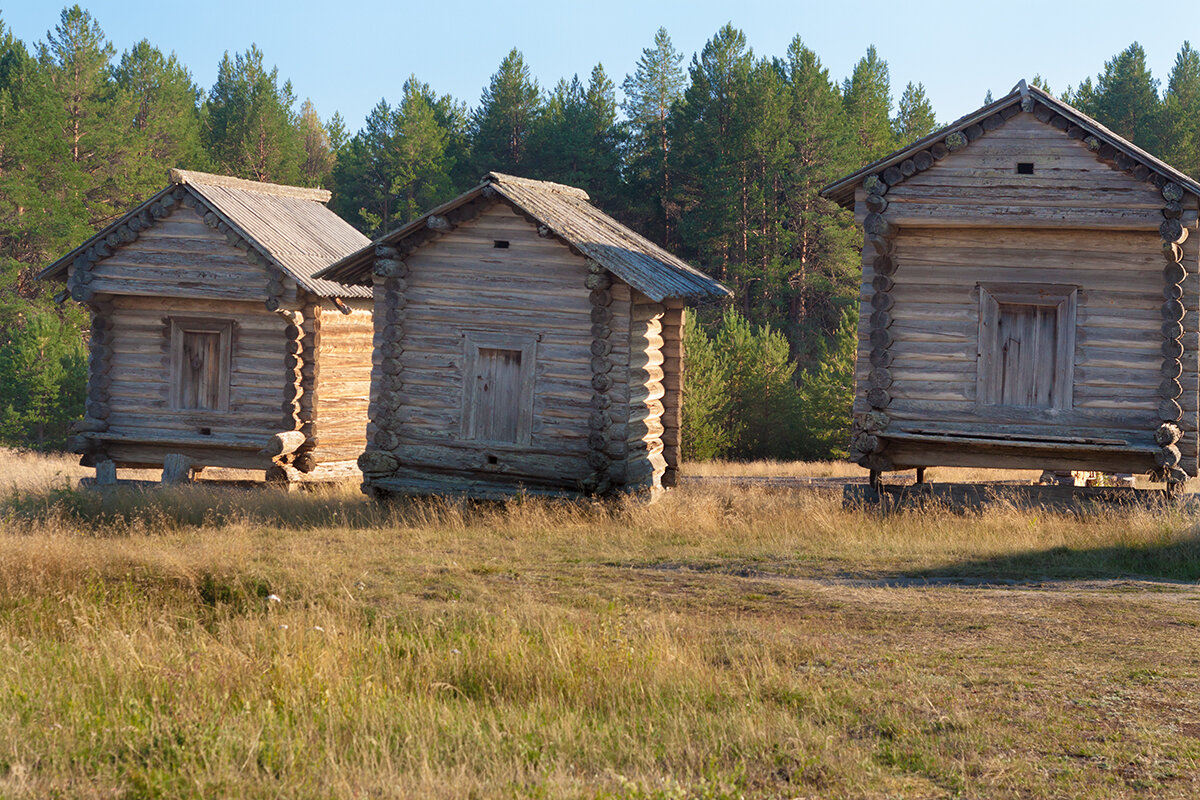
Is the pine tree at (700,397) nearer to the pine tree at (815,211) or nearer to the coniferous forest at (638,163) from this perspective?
the coniferous forest at (638,163)

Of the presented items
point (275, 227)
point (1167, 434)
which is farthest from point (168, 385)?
point (1167, 434)

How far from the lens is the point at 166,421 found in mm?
20312

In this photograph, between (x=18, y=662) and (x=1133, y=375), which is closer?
(x=18, y=662)

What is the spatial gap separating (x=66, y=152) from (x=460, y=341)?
2980 centimetres

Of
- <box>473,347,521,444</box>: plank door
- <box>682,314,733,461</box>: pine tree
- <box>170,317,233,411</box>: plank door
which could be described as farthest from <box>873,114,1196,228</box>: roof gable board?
<box>682,314,733,461</box>: pine tree

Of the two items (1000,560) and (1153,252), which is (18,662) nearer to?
(1000,560)

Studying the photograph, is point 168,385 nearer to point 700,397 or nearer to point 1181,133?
point 700,397

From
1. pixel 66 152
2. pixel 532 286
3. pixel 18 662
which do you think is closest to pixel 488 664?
pixel 18 662

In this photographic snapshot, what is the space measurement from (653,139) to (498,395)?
31.4m

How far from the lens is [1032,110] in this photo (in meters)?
15.0

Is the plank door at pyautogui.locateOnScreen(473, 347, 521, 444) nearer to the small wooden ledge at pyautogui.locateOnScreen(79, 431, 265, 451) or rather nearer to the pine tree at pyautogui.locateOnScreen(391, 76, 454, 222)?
the small wooden ledge at pyautogui.locateOnScreen(79, 431, 265, 451)

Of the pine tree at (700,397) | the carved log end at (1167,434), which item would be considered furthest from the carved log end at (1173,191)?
the pine tree at (700,397)

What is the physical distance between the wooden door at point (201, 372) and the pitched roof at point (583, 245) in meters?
3.88

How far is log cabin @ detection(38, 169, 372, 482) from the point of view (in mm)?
19531
